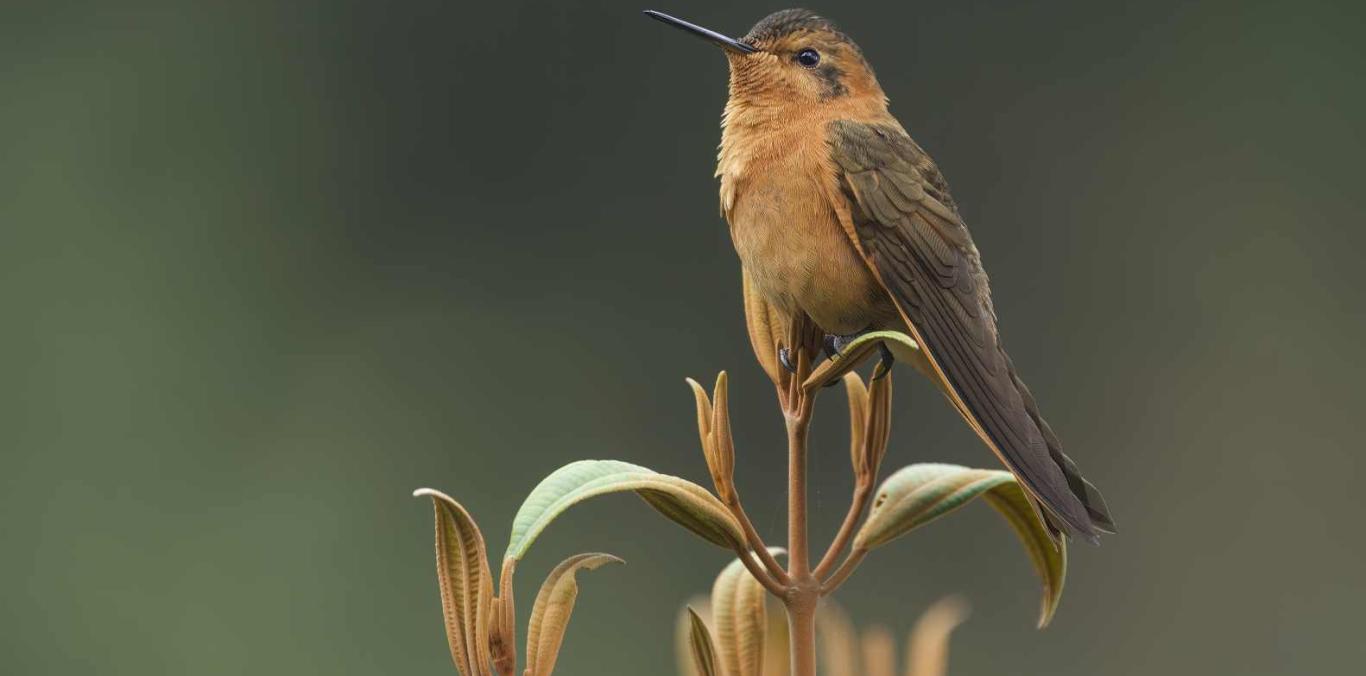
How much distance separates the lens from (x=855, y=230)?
2.04 meters

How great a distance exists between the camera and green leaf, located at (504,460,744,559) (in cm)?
136

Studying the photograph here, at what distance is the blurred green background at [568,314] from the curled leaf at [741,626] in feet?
18.1

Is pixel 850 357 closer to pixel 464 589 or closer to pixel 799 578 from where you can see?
pixel 799 578

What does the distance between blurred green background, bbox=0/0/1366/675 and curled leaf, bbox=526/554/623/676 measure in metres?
5.63

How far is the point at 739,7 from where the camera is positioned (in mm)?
8930

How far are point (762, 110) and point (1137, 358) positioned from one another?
265 inches

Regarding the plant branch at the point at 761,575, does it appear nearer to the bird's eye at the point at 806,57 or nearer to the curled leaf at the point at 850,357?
the curled leaf at the point at 850,357

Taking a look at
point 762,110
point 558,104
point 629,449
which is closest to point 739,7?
point 558,104

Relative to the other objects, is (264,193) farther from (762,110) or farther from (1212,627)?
(762,110)

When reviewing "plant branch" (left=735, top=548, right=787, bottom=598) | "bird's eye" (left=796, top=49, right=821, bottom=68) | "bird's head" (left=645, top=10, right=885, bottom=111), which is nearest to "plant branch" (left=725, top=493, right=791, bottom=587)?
"plant branch" (left=735, top=548, right=787, bottom=598)

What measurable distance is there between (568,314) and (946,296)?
734cm

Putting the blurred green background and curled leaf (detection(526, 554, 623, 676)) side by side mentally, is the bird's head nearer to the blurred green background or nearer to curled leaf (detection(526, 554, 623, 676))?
curled leaf (detection(526, 554, 623, 676))

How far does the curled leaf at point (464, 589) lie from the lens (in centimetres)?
136

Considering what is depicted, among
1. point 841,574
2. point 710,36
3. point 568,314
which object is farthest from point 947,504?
point 568,314
